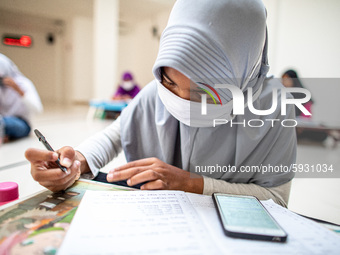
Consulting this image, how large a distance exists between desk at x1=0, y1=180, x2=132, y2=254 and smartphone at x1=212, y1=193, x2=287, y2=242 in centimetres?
22

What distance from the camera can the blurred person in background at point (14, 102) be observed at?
6.97ft

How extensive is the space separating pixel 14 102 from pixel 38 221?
7.69ft

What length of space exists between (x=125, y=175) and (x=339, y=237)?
0.38 meters

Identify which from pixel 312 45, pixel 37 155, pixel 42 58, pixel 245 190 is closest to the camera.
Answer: pixel 37 155

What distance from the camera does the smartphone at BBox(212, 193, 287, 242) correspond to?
334mm

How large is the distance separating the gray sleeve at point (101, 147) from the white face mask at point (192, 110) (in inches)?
9.6

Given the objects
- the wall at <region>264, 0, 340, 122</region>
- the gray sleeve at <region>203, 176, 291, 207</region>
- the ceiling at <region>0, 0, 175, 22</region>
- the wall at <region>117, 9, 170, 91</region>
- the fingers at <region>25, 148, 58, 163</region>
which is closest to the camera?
the fingers at <region>25, 148, 58, 163</region>

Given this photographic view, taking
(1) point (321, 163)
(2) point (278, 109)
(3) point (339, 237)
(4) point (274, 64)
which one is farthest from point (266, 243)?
(4) point (274, 64)

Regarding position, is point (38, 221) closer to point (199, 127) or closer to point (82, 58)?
point (199, 127)

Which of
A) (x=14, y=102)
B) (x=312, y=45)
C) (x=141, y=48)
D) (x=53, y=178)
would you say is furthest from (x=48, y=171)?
(x=141, y=48)

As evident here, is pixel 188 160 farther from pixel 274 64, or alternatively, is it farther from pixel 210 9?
pixel 274 64

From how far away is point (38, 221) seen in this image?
375mm

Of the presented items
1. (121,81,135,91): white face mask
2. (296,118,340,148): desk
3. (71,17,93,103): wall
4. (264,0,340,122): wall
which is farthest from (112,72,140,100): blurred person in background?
(71,17,93,103): wall

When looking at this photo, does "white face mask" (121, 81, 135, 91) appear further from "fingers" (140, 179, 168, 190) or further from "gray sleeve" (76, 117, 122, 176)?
"fingers" (140, 179, 168, 190)
